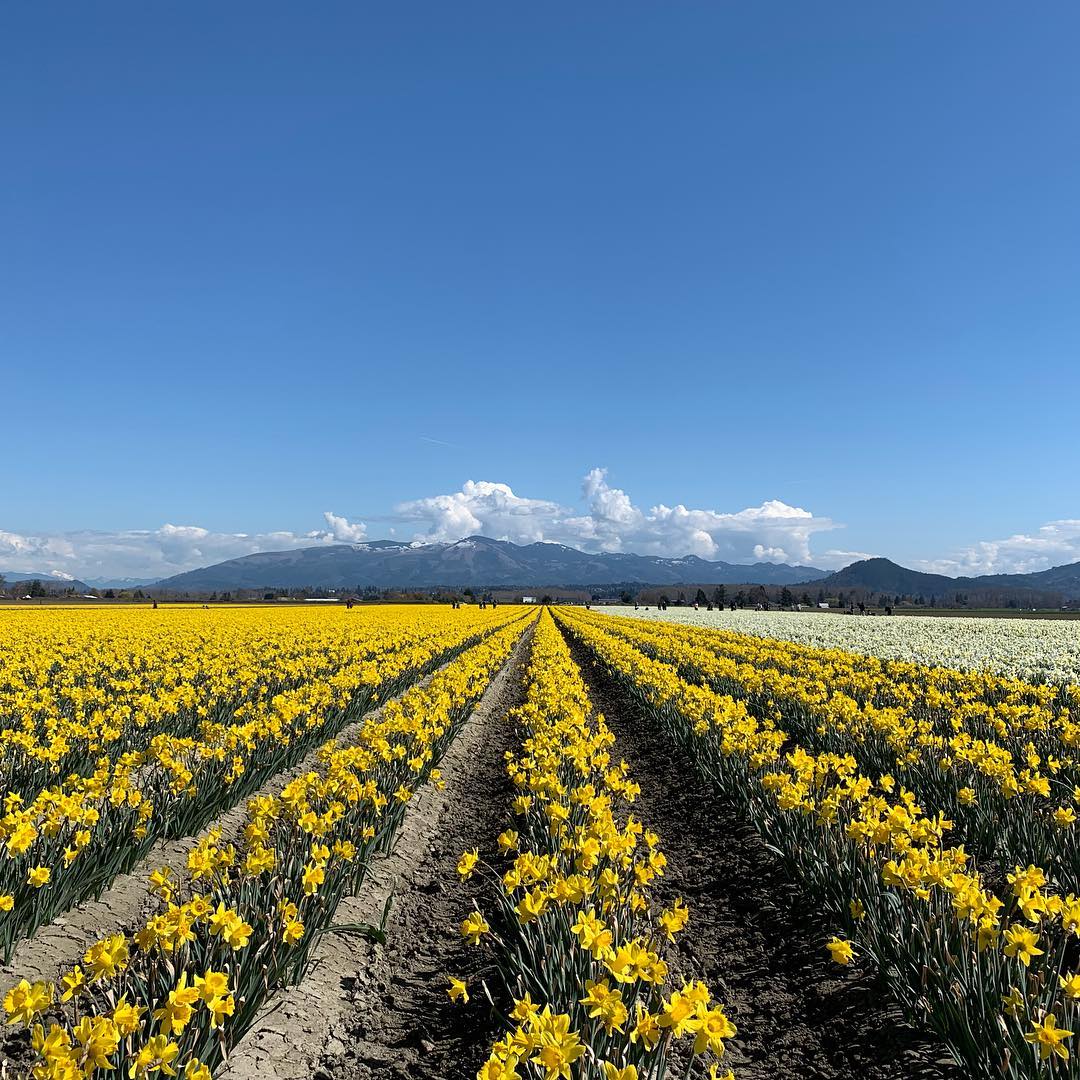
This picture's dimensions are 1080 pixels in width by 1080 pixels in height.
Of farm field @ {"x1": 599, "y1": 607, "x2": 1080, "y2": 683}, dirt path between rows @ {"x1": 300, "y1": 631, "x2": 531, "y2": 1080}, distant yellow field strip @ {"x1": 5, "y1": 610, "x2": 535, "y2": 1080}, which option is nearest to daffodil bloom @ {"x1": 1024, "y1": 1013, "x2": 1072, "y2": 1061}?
dirt path between rows @ {"x1": 300, "y1": 631, "x2": 531, "y2": 1080}

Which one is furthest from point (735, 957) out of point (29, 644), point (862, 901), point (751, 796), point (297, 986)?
point (29, 644)

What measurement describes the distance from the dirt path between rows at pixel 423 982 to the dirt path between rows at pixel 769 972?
159cm

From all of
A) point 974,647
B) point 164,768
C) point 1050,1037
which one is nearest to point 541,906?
point 1050,1037

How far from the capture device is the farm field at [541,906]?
3.18 meters

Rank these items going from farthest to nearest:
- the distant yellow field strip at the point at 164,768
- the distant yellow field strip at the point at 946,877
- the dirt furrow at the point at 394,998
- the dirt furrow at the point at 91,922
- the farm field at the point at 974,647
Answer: the farm field at the point at 974,647, the distant yellow field strip at the point at 164,768, the dirt furrow at the point at 91,922, the dirt furrow at the point at 394,998, the distant yellow field strip at the point at 946,877

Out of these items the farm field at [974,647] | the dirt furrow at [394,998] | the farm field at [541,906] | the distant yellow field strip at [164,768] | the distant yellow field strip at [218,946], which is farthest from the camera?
the farm field at [974,647]

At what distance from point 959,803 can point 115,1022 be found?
738 cm

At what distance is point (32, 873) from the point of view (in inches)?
164

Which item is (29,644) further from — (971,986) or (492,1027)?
(971,986)

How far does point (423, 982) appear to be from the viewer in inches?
190

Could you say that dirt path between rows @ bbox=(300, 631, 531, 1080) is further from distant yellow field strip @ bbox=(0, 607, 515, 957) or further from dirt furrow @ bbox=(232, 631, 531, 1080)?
distant yellow field strip @ bbox=(0, 607, 515, 957)

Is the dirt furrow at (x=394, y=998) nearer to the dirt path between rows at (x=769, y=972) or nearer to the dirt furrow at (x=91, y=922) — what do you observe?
the dirt furrow at (x=91, y=922)

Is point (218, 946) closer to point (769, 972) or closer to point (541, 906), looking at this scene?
point (541, 906)

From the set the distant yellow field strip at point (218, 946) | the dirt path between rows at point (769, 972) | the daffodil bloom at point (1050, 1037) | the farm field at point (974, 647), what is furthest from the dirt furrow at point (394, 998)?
the farm field at point (974, 647)
